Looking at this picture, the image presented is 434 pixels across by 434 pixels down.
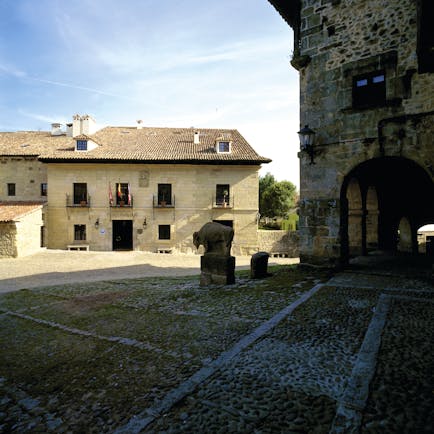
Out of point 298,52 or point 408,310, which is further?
point 298,52

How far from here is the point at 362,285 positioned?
6.30 meters

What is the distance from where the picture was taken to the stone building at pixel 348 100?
690cm

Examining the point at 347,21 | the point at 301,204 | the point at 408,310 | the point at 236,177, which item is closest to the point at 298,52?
the point at 347,21

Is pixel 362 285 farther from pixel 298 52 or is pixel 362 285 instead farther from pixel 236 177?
pixel 236 177

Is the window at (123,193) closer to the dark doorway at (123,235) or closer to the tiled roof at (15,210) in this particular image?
the dark doorway at (123,235)

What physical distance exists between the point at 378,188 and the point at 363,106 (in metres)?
5.87

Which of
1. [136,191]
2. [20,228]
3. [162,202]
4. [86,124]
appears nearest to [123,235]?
[136,191]

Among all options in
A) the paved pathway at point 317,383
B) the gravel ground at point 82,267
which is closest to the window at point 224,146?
the gravel ground at point 82,267

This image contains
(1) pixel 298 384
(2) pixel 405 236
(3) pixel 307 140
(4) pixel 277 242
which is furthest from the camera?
(4) pixel 277 242

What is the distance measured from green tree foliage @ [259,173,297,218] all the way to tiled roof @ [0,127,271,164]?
16.3 meters

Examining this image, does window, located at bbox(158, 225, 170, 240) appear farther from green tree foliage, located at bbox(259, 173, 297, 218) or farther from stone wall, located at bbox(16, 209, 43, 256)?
green tree foliage, located at bbox(259, 173, 297, 218)

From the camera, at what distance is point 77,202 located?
20016mm

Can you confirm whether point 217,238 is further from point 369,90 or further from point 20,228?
point 20,228

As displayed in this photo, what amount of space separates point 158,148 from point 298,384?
20.5 meters
